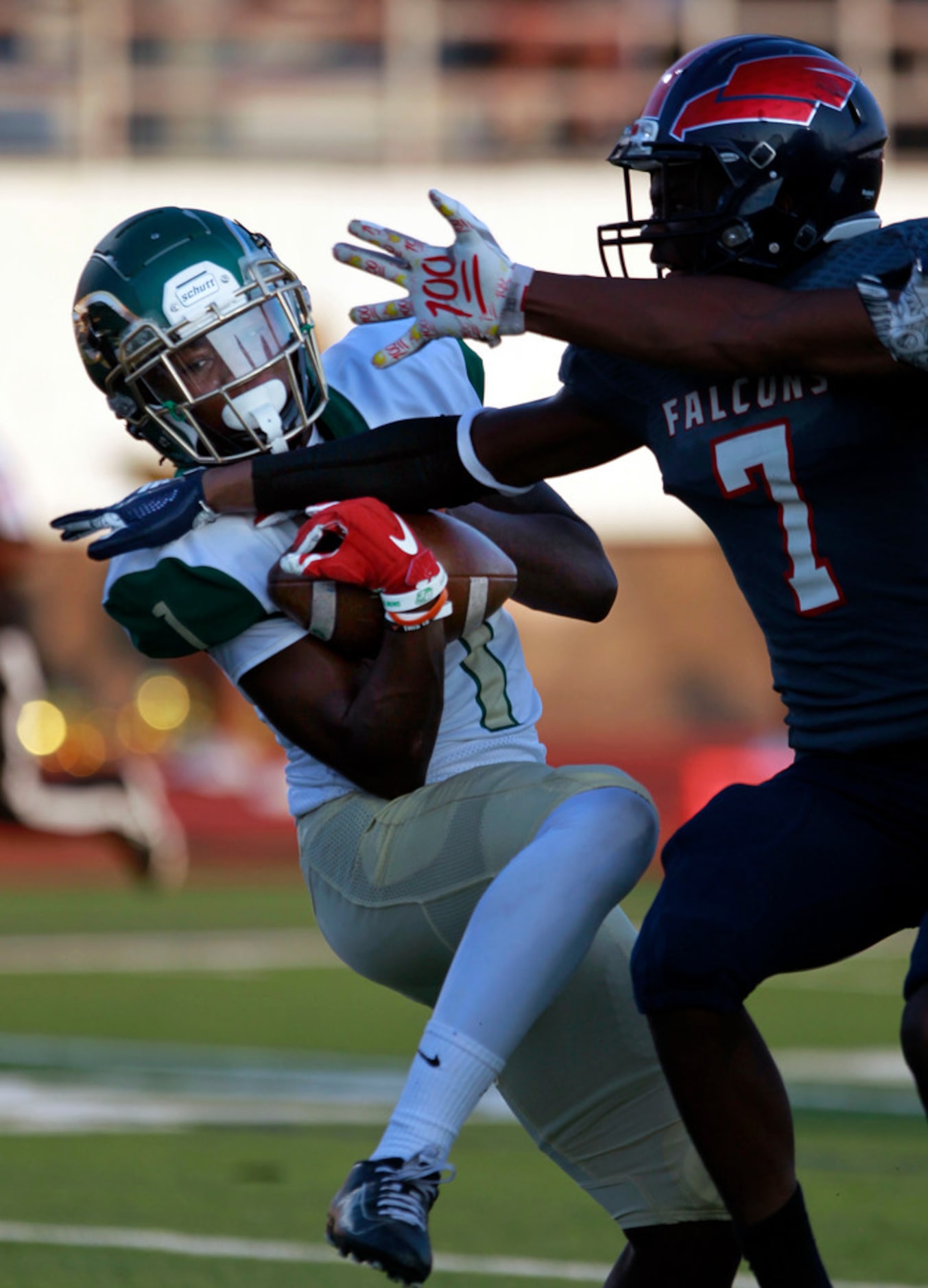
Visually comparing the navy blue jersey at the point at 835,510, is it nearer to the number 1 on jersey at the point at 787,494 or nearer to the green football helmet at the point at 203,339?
the number 1 on jersey at the point at 787,494

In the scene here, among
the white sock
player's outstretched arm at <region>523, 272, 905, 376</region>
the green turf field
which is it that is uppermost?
player's outstretched arm at <region>523, 272, 905, 376</region>

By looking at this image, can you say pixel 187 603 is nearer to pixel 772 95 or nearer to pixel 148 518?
pixel 148 518

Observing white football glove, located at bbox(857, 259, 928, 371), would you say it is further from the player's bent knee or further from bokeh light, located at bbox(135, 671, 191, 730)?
bokeh light, located at bbox(135, 671, 191, 730)

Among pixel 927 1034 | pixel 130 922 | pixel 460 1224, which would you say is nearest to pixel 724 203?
pixel 927 1034

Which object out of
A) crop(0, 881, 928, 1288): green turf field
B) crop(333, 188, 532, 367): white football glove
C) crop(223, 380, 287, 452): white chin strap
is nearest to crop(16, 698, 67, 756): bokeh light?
crop(0, 881, 928, 1288): green turf field

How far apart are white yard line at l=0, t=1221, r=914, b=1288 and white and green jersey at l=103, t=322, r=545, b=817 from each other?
1.17 m

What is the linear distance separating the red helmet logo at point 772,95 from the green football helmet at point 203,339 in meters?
0.63

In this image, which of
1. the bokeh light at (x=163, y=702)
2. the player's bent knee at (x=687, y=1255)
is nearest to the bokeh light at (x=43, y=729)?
the bokeh light at (x=163, y=702)

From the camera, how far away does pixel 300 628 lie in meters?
2.65

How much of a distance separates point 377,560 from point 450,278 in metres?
0.35

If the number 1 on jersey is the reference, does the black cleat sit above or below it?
below

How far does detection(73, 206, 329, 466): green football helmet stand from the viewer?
9.25 ft

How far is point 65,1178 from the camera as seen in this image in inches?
174

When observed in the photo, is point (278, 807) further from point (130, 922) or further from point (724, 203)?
point (724, 203)
